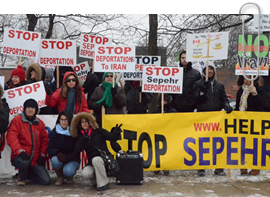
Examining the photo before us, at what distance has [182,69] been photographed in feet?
21.7

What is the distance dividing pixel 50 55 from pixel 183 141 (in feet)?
11.3

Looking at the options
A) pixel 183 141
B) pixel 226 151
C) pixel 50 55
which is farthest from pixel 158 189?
pixel 50 55

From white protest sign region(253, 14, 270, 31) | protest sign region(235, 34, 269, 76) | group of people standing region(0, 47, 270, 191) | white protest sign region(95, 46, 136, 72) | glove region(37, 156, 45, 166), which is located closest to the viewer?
group of people standing region(0, 47, 270, 191)

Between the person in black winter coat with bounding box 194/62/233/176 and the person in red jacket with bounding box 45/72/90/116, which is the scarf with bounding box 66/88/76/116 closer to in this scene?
the person in red jacket with bounding box 45/72/90/116

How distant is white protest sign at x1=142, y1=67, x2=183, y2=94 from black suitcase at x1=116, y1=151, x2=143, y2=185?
4.89 feet

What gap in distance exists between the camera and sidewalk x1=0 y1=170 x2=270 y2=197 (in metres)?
5.45

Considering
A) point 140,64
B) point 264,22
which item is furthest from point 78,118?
point 264,22

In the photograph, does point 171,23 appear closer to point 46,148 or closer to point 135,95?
point 135,95

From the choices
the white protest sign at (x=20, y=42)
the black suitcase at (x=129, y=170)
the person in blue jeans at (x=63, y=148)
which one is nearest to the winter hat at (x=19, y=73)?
the white protest sign at (x=20, y=42)

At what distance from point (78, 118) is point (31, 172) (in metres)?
1.27

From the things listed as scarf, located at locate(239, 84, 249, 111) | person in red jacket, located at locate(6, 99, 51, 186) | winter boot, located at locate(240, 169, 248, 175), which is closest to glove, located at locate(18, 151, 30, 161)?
person in red jacket, located at locate(6, 99, 51, 186)

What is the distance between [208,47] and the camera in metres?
6.66

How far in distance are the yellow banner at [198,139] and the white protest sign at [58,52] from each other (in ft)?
6.82

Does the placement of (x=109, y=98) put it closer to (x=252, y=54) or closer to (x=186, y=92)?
(x=186, y=92)
